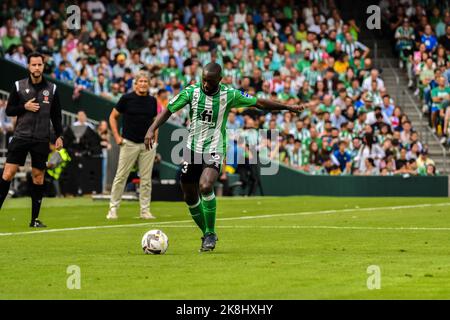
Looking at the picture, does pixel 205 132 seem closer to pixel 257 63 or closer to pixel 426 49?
pixel 257 63

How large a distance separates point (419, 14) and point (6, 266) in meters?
28.5

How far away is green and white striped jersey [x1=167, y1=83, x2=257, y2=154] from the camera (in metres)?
14.2

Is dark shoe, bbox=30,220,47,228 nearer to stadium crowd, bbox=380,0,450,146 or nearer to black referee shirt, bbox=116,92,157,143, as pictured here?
black referee shirt, bbox=116,92,157,143

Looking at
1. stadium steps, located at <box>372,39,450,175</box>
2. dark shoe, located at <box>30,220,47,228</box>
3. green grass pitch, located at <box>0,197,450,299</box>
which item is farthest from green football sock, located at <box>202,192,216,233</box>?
stadium steps, located at <box>372,39,450,175</box>

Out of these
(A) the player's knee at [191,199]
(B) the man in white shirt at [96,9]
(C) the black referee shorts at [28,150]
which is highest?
(B) the man in white shirt at [96,9]

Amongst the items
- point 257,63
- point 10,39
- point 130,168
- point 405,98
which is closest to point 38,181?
point 130,168

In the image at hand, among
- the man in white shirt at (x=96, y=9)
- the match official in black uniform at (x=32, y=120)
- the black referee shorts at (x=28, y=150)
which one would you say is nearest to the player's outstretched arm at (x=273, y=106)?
the match official in black uniform at (x=32, y=120)

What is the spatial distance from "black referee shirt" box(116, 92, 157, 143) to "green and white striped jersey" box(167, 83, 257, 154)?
20.0ft

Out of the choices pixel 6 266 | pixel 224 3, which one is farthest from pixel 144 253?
pixel 224 3

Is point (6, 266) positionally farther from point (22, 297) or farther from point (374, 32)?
point (374, 32)

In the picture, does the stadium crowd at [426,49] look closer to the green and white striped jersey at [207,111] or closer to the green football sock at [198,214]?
the green and white striped jersey at [207,111]

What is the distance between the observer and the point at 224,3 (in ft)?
129

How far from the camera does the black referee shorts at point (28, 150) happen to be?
17.6m

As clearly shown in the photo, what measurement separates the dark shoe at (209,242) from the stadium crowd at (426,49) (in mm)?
20695
